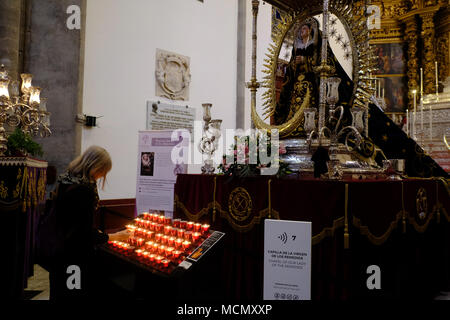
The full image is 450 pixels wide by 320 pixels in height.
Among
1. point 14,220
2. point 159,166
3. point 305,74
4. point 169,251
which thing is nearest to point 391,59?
point 305,74

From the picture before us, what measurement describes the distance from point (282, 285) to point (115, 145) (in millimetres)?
4872

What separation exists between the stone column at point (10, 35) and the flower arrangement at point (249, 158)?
11.4 ft

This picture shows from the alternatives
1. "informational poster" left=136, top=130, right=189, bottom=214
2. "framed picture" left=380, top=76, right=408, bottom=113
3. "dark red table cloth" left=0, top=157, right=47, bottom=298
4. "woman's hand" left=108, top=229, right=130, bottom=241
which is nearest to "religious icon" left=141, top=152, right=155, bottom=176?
"informational poster" left=136, top=130, right=189, bottom=214

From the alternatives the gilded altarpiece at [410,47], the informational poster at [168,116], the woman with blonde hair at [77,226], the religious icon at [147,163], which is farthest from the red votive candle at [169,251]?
the gilded altarpiece at [410,47]

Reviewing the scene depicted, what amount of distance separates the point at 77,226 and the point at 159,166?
230 cm

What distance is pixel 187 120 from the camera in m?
7.20

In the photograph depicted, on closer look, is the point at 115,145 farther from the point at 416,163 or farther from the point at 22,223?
the point at 416,163

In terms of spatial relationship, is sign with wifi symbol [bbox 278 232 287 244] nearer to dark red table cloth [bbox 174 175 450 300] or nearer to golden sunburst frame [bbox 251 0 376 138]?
dark red table cloth [bbox 174 175 450 300]

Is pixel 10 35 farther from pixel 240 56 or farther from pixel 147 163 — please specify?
pixel 240 56

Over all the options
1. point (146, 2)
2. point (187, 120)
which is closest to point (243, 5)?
point (146, 2)

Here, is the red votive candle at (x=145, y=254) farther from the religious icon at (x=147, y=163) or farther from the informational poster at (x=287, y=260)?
the religious icon at (x=147, y=163)

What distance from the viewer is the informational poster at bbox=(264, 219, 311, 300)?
1.79 metres

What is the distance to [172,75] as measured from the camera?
22.7ft

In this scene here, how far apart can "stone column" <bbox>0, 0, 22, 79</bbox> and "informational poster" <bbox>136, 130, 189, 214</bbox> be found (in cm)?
211
